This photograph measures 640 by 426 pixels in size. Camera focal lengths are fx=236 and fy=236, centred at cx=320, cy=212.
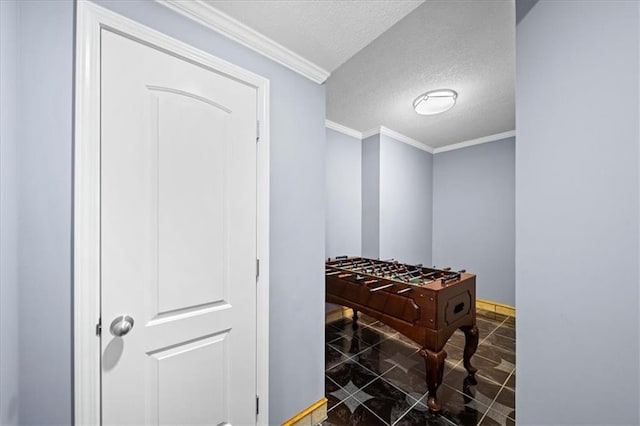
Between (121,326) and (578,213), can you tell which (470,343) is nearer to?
(578,213)

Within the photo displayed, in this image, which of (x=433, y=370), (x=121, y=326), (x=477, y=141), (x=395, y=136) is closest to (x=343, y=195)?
(x=395, y=136)

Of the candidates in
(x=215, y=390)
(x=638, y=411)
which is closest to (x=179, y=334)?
(x=215, y=390)

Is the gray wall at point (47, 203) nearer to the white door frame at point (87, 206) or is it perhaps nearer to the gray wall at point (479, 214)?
the white door frame at point (87, 206)

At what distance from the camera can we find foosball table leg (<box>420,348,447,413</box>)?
5.65 feet

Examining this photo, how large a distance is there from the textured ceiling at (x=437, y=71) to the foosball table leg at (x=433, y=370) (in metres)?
2.36

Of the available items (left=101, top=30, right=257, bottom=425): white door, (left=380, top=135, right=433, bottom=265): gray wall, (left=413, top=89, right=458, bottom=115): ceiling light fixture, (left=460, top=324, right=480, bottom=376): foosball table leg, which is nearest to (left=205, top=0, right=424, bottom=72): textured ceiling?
(left=101, top=30, right=257, bottom=425): white door

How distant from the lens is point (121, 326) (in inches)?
40.1

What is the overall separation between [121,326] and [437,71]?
9.62 feet

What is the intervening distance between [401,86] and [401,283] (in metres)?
2.02

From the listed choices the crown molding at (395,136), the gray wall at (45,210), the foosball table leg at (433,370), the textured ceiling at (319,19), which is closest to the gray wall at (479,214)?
the crown molding at (395,136)

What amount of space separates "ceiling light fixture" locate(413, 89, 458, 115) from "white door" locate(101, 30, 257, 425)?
6.70 ft

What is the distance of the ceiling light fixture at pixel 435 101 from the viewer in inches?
99.5

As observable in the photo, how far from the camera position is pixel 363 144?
3932 millimetres

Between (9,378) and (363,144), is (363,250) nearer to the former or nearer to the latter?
(363,144)
